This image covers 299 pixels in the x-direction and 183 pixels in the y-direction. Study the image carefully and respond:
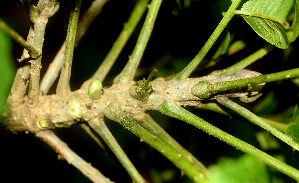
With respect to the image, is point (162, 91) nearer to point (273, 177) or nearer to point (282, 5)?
point (282, 5)

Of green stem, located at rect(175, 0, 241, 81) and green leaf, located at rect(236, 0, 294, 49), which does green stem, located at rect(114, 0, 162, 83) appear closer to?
green stem, located at rect(175, 0, 241, 81)

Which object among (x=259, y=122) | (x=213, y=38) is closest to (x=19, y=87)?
(x=213, y=38)

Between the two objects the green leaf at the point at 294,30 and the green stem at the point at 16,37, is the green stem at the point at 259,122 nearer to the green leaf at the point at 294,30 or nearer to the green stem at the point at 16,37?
the green leaf at the point at 294,30

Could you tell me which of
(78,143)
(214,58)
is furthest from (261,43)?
(78,143)

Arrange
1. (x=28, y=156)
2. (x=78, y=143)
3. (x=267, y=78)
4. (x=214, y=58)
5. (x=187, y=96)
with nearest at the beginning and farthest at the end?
(x=267, y=78) → (x=187, y=96) → (x=214, y=58) → (x=28, y=156) → (x=78, y=143)

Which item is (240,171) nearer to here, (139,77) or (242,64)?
(242,64)

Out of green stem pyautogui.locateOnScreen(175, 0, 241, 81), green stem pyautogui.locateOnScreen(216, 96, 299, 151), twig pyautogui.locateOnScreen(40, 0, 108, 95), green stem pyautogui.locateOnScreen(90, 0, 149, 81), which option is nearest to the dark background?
green stem pyautogui.locateOnScreen(90, 0, 149, 81)

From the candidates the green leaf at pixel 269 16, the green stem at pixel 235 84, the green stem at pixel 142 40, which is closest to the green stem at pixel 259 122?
the green stem at pixel 235 84
